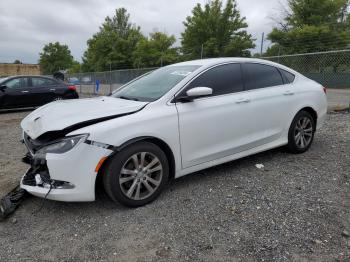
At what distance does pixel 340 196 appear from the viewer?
3.40 metres

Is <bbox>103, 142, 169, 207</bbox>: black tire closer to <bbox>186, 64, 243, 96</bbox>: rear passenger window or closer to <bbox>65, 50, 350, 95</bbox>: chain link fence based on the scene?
<bbox>186, 64, 243, 96</bbox>: rear passenger window

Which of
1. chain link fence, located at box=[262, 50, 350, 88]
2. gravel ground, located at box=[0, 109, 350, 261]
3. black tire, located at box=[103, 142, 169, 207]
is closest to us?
gravel ground, located at box=[0, 109, 350, 261]

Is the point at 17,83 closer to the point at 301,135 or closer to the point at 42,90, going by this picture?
the point at 42,90

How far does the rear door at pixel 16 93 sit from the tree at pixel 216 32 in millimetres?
23737

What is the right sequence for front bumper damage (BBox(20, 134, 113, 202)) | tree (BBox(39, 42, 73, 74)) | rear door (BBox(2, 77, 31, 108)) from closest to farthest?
1. front bumper damage (BBox(20, 134, 113, 202))
2. rear door (BBox(2, 77, 31, 108))
3. tree (BBox(39, 42, 73, 74))

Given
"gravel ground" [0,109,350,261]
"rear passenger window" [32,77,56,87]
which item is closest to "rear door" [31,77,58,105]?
"rear passenger window" [32,77,56,87]

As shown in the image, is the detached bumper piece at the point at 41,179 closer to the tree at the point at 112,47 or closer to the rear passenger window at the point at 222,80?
the rear passenger window at the point at 222,80

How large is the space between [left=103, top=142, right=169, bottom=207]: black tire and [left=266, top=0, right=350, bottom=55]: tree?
25.1 m

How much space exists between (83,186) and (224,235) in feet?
4.54

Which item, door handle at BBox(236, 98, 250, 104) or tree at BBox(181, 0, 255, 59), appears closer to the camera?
door handle at BBox(236, 98, 250, 104)

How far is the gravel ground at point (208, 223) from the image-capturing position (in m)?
2.54

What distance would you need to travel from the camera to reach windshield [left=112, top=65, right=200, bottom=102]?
371 centimetres

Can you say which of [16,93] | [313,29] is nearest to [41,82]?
[16,93]

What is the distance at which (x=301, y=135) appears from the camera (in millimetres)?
4832
